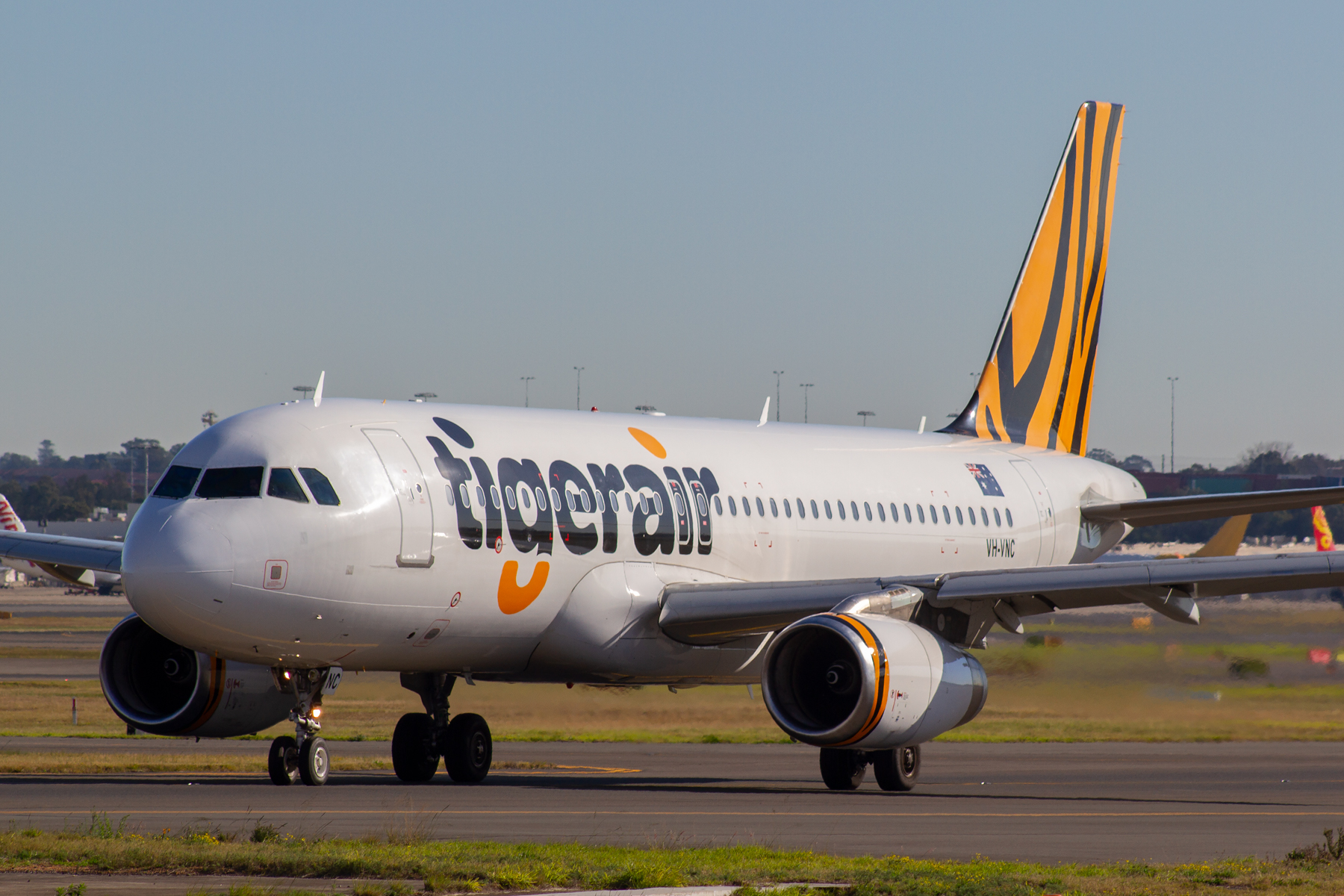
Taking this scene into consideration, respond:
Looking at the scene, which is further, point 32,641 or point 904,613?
point 32,641

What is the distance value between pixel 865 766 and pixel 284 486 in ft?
25.6

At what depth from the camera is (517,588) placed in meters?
20.5

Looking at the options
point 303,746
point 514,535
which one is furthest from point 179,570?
point 514,535

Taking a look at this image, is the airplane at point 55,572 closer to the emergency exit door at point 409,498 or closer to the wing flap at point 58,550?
the wing flap at point 58,550

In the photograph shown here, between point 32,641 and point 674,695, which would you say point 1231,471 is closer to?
point 32,641

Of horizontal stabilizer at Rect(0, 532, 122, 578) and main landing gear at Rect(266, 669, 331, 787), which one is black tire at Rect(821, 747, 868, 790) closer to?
main landing gear at Rect(266, 669, 331, 787)

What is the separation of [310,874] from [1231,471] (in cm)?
10682

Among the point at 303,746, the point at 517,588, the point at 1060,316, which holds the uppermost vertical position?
the point at 1060,316

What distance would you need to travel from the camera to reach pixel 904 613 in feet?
68.1

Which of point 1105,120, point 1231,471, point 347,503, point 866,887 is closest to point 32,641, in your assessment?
point 1105,120

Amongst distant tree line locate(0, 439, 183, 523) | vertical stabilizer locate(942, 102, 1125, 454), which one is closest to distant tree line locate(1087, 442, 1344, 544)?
vertical stabilizer locate(942, 102, 1125, 454)

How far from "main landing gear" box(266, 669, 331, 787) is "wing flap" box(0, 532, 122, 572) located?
13.8ft

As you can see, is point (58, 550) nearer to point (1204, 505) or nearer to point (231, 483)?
point (231, 483)

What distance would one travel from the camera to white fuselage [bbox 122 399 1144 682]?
18062 millimetres
